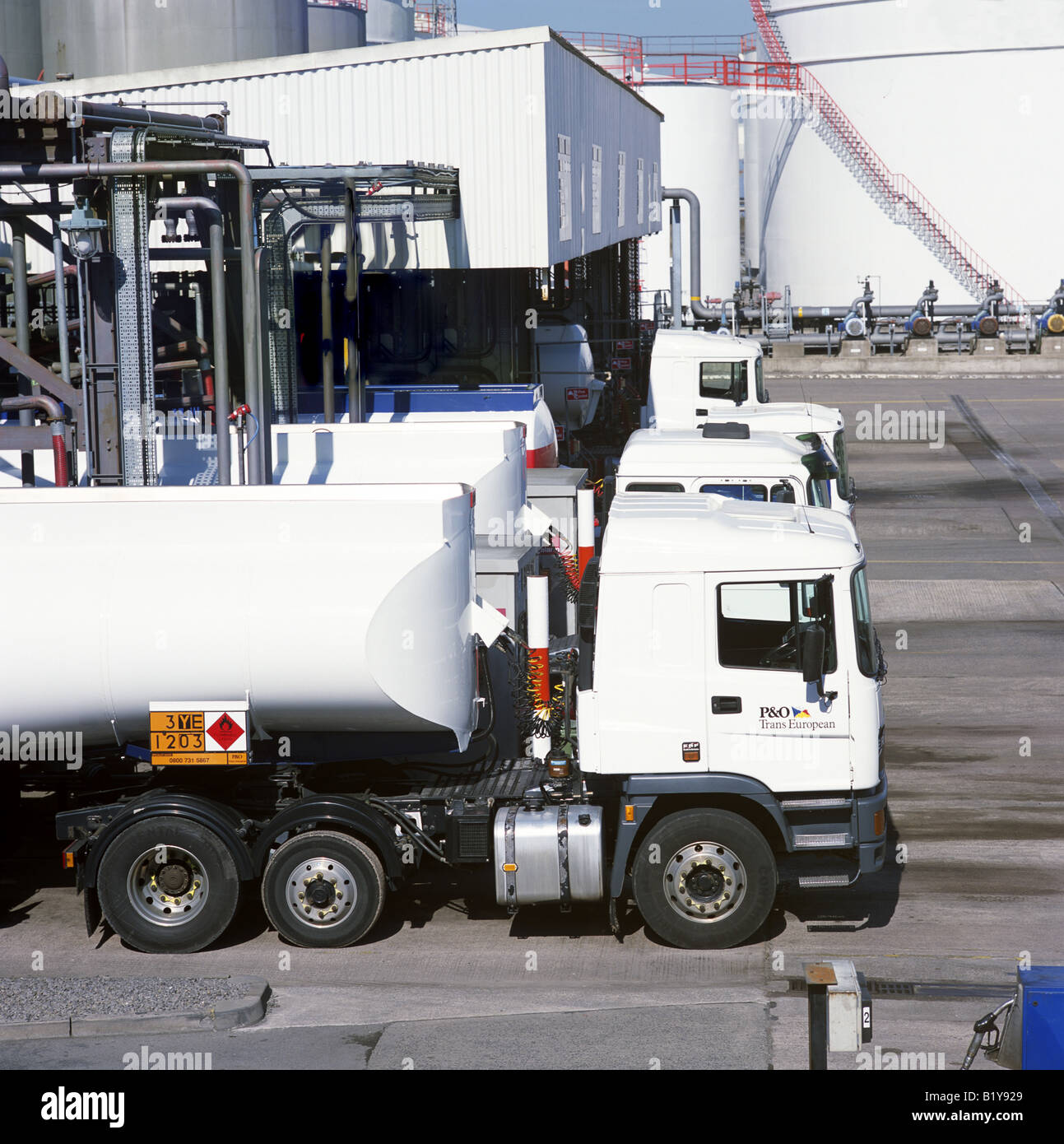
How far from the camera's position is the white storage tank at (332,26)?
139ft

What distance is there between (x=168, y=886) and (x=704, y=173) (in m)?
56.0

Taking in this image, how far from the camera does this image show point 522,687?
36.6 ft

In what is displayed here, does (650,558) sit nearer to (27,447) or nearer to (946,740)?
(946,740)

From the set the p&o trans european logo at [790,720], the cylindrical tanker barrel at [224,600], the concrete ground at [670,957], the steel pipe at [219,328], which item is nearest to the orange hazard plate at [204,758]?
the cylindrical tanker barrel at [224,600]

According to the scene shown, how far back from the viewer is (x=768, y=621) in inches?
400

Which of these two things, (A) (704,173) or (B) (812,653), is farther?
(A) (704,173)

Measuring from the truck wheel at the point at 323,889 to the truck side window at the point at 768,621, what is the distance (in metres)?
2.83

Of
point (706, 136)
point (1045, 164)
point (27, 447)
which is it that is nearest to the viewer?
point (27, 447)

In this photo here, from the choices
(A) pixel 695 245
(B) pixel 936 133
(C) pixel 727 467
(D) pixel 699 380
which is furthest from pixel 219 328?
(B) pixel 936 133

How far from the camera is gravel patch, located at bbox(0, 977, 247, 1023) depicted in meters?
8.95

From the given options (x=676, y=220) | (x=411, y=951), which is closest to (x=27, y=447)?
(x=411, y=951)

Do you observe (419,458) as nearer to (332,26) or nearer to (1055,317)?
(332,26)

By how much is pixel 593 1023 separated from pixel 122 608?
4011 millimetres

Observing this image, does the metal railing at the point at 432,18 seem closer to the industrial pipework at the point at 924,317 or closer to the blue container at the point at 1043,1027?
the industrial pipework at the point at 924,317
